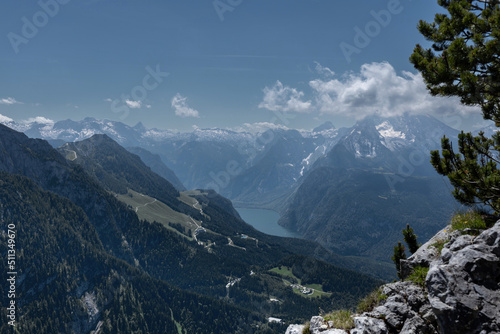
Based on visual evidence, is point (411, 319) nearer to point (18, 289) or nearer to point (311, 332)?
point (311, 332)

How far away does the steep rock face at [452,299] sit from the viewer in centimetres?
852

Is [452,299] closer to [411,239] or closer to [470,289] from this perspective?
[470,289]

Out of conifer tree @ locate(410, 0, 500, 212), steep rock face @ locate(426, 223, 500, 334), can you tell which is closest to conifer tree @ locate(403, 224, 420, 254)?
conifer tree @ locate(410, 0, 500, 212)

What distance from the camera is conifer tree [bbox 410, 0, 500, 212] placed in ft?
41.7

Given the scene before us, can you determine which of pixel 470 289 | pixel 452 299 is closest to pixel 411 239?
pixel 470 289

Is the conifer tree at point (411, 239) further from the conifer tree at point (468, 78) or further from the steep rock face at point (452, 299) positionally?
the steep rock face at point (452, 299)

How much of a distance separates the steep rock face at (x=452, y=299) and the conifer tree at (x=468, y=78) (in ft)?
13.7

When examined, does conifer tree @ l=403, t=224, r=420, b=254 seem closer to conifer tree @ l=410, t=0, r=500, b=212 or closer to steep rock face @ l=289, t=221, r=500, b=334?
conifer tree @ l=410, t=0, r=500, b=212

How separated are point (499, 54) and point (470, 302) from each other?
1101 centimetres

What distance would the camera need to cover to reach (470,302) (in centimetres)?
863

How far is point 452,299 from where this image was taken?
8.74 m

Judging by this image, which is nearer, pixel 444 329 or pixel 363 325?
pixel 444 329

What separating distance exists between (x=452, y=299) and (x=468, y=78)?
9694 millimetres

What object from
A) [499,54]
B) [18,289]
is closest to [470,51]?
[499,54]
